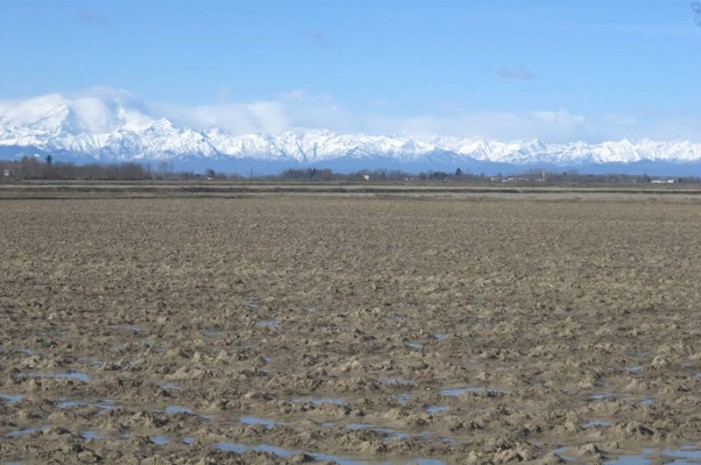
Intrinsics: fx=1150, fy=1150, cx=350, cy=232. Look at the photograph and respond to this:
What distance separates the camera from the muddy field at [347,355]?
31.6 ft

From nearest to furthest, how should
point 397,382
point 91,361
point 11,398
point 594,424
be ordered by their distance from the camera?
point 594,424, point 11,398, point 397,382, point 91,361

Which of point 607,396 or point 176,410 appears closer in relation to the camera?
point 176,410

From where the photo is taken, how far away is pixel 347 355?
550 inches

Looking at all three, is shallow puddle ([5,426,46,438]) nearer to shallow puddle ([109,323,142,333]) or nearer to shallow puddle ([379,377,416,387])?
shallow puddle ([379,377,416,387])

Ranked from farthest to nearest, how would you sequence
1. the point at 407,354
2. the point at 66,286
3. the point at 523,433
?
the point at 66,286 < the point at 407,354 < the point at 523,433

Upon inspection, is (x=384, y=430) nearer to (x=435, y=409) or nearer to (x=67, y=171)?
(x=435, y=409)

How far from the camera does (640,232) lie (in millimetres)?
41562

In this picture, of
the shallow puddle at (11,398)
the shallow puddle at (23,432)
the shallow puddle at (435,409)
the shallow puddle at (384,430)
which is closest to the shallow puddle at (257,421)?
the shallow puddle at (384,430)

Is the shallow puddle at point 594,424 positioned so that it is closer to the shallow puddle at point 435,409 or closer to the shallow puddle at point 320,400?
the shallow puddle at point 435,409

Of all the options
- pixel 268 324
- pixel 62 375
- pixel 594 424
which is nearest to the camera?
pixel 594 424

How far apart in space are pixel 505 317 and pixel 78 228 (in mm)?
25202

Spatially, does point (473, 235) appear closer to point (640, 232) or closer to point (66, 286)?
point (640, 232)

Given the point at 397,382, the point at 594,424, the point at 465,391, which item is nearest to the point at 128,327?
the point at 397,382

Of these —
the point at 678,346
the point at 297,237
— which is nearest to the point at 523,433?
the point at 678,346
